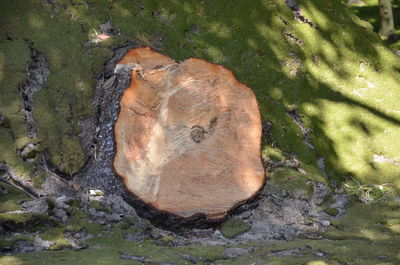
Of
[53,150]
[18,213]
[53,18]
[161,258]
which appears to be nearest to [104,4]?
[53,18]

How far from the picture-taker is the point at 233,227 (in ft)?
22.8

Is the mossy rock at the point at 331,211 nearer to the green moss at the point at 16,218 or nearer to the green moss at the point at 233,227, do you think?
the green moss at the point at 233,227

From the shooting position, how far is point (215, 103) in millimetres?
7262

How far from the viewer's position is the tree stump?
660 centimetres

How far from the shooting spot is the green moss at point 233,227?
6.85m

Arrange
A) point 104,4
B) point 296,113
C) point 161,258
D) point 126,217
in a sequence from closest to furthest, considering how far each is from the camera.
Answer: point 161,258 < point 126,217 < point 104,4 < point 296,113

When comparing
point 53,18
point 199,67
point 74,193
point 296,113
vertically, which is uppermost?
point 53,18

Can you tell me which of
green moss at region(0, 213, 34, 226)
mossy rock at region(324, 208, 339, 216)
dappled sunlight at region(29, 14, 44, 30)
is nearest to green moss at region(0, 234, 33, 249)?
green moss at region(0, 213, 34, 226)

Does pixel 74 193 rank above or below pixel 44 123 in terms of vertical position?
below

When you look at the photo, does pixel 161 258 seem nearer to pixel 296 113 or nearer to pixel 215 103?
pixel 215 103

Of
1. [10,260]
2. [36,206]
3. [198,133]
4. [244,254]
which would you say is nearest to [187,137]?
[198,133]

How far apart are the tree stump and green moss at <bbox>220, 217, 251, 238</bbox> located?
0.30 m

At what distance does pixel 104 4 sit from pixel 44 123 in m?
2.39

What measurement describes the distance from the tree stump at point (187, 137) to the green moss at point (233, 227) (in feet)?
0.99
